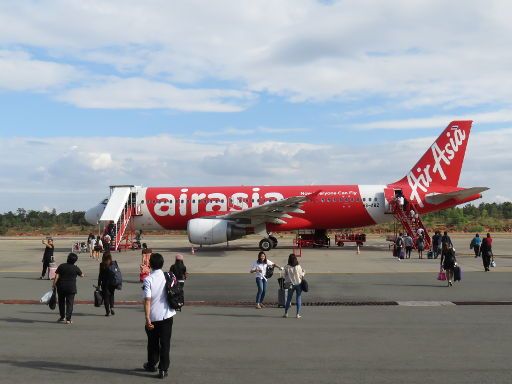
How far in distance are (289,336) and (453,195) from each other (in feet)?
91.7

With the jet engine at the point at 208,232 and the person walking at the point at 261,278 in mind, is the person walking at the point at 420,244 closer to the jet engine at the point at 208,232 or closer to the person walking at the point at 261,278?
the jet engine at the point at 208,232

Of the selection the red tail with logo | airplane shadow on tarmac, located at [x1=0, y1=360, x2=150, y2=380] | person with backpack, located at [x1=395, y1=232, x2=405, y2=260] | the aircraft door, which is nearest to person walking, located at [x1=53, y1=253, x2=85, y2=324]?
airplane shadow on tarmac, located at [x1=0, y1=360, x2=150, y2=380]

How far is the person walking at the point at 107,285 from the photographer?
13070 mm

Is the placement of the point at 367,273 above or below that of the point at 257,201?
below

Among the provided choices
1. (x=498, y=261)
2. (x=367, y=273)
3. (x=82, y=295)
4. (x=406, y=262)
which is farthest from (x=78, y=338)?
(x=498, y=261)

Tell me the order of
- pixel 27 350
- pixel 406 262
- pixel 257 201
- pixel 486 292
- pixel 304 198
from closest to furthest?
pixel 27 350
pixel 486 292
pixel 406 262
pixel 304 198
pixel 257 201

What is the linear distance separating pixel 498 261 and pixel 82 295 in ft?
66.8

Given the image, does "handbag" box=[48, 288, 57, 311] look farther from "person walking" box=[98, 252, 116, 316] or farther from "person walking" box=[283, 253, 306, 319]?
"person walking" box=[283, 253, 306, 319]

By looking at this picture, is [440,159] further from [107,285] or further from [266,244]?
[107,285]

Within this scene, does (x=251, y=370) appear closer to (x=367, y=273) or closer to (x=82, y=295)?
(x=82, y=295)

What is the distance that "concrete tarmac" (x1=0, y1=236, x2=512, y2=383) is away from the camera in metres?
7.97

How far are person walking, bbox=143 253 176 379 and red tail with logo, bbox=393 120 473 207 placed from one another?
3103 centimetres

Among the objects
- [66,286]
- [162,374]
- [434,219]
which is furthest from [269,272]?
[434,219]

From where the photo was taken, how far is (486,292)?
647 inches
